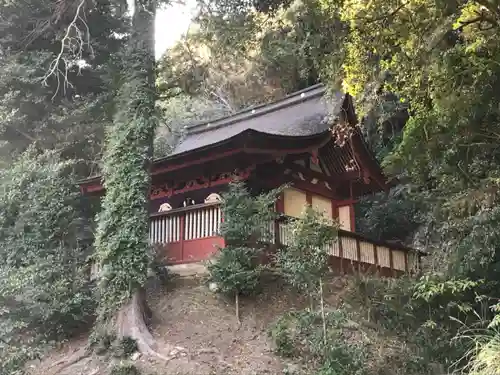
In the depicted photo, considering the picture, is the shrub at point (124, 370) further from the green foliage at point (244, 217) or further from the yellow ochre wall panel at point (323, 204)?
the yellow ochre wall panel at point (323, 204)

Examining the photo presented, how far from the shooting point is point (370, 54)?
9203 millimetres

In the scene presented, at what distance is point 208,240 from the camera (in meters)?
11.1

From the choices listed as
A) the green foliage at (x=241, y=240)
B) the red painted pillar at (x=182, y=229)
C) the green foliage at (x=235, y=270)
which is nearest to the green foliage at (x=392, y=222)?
the red painted pillar at (x=182, y=229)

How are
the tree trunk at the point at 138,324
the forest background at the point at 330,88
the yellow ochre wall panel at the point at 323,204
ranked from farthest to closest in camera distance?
the yellow ochre wall panel at the point at 323,204
the tree trunk at the point at 138,324
the forest background at the point at 330,88

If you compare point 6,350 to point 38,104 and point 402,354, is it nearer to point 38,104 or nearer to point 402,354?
point 402,354

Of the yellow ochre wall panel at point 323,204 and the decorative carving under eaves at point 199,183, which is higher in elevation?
the decorative carving under eaves at point 199,183

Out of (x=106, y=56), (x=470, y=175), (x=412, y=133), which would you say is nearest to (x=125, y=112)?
(x=412, y=133)

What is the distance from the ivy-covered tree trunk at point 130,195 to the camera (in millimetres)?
9008

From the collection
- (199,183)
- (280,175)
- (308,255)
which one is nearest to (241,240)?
(308,255)

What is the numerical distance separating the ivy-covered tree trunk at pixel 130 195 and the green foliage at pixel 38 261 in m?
1.02

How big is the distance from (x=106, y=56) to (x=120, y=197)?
9.03m

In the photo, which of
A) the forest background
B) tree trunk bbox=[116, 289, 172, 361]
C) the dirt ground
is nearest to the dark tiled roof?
the forest background

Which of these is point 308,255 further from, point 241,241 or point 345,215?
point 345,215

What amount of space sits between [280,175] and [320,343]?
6.08 meters
